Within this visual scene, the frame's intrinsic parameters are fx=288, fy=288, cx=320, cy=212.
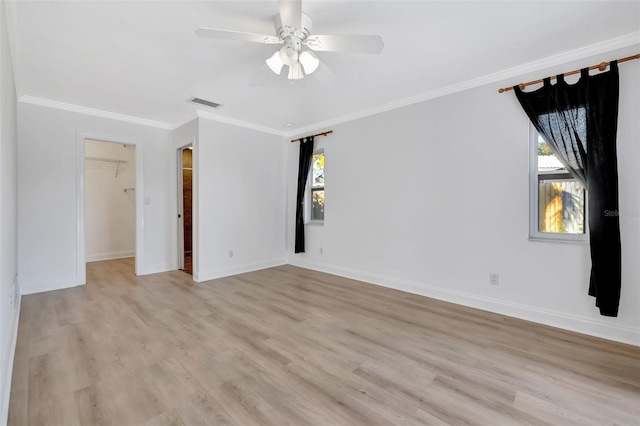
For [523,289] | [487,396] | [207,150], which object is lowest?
[487,396]

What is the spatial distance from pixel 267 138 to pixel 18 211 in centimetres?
344

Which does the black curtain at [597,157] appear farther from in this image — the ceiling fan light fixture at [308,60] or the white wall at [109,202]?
the white wall at [109,202]

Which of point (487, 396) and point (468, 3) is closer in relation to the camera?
point (487, 396)

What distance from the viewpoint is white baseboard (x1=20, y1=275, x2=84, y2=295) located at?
361 centimetres

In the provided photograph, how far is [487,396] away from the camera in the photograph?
1730 millimetres

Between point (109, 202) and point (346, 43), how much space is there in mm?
6138

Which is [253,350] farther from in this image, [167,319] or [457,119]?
[457,119]

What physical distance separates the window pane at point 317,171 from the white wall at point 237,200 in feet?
2.21

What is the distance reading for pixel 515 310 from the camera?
2.88 metres

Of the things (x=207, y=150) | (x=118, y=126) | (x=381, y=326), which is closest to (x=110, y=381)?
(x=381, y=326)

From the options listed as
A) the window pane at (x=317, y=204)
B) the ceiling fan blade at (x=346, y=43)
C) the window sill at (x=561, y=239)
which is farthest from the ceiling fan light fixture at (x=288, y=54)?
the window pane at (x=317, y=204)

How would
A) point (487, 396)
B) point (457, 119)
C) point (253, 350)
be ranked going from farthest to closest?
point (457, 119) < point (253, 350) < point (487, 396)

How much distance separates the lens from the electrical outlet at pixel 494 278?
118 inches

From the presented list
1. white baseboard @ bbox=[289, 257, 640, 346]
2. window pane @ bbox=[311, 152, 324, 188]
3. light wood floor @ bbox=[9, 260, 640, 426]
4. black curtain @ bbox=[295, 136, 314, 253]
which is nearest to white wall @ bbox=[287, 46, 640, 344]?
white baseboard @ bbox=[289, 257, 640, 346]
